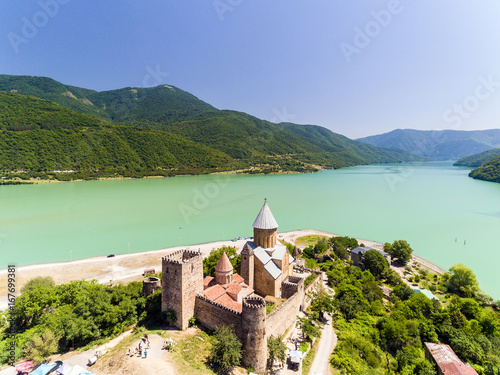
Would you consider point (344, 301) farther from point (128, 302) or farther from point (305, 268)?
point (128, 302)

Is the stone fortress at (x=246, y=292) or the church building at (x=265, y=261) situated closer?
the stone fortress at (x=246, y=292)

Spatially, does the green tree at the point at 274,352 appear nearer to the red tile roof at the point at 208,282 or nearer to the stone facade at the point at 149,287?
the red tile roof at the point at 208,282

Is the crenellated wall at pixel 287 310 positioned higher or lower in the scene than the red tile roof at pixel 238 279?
lower

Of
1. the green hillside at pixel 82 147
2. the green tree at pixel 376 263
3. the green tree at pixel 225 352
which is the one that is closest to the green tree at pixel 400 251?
the green tree at pixel 376 263

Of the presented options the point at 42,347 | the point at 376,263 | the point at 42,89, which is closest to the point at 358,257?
the point at 376,263

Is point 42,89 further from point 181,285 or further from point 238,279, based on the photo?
point 181,285

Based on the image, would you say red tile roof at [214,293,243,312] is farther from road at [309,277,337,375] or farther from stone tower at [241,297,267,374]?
road at [309,277,337,375]

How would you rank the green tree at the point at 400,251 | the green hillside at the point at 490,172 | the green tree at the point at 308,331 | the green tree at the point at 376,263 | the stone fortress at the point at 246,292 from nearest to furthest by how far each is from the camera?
the stone fortress at the point at 246,292
the green tree at the point at 308,331
the green tree at the point at 376,263
the green tree at the point at 400,251
the green hillside at the point at 490,172

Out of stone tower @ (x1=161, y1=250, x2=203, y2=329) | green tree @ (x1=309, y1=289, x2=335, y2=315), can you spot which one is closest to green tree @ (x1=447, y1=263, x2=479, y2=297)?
green tree @ (x1=309, y1=289, x2=335, y2=315)
